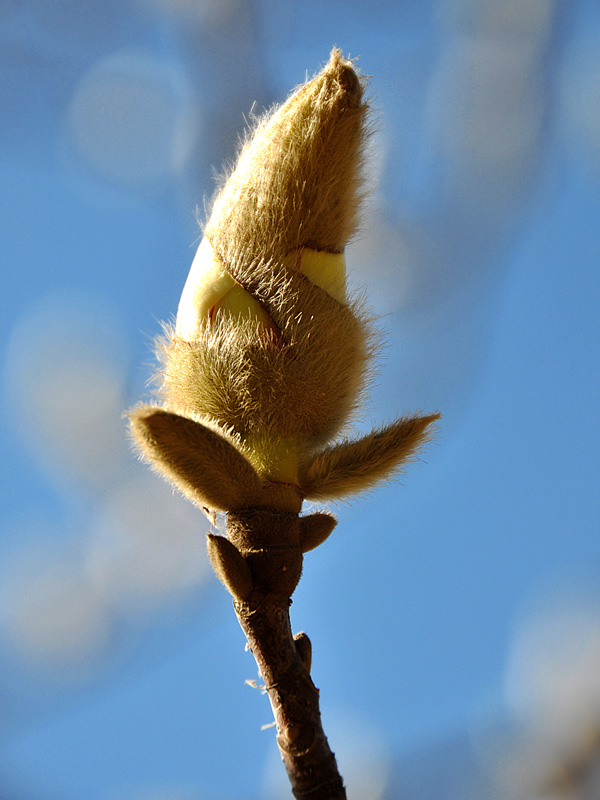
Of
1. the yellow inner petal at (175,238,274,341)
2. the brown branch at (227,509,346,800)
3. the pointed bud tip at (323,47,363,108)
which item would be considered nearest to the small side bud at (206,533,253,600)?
the brown branch at (227,509,346,800)

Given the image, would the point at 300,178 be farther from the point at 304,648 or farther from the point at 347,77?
the point at 304,648

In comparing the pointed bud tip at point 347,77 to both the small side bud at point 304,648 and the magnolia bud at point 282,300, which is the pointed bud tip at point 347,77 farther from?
the small side bud at point 304,648

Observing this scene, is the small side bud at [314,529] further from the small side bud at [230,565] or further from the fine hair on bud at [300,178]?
the fine hair on bud at [300,178]

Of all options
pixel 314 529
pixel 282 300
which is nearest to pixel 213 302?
pixel 282 300

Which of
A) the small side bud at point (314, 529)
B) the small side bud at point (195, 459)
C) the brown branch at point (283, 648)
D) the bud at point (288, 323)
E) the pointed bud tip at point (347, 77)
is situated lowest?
the brown branch at point (283, 648)

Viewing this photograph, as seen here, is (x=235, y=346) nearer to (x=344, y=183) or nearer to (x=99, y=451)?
(x=344, y=183)

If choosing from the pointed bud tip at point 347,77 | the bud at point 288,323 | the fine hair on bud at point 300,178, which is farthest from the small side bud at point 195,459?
the pointed bud tip at point 347,77

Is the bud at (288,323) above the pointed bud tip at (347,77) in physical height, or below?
below

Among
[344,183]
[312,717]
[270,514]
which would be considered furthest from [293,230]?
[312,717]

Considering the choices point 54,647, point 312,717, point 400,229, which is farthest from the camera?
point 400,229

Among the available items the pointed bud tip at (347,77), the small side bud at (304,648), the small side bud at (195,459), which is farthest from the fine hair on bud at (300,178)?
the small side bud at (304,648)
